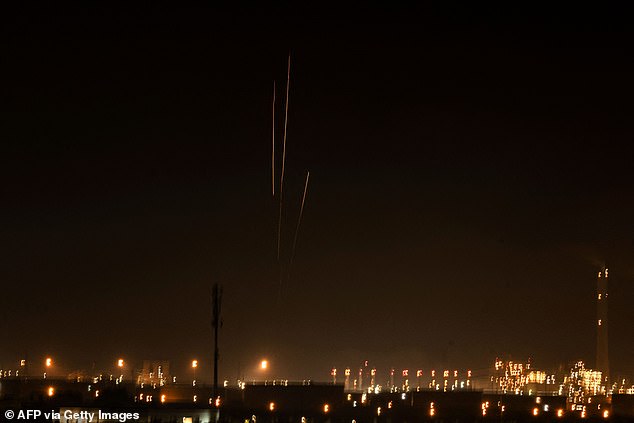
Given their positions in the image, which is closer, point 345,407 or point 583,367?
point 345,407

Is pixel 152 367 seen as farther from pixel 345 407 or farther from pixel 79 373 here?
pixel 345 407

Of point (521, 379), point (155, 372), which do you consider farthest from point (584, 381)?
point (155, 372)

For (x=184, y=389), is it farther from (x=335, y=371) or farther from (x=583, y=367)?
(x=583, y=367)

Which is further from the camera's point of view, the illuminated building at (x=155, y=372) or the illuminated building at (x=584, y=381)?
the illuminated building at (x=584, y=381)

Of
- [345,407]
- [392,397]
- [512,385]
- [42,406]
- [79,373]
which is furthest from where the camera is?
[512,385]

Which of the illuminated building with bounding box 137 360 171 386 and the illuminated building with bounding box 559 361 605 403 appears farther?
the illuminated building with bounding box 559 361 605 403

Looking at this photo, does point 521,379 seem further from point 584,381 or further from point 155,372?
point 155,372

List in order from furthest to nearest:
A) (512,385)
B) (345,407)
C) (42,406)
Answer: (512,385) → (345,407) → (42,406)

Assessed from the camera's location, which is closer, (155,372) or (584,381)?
(155,372)

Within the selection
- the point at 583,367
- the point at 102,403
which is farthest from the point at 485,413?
the point at 583,367
